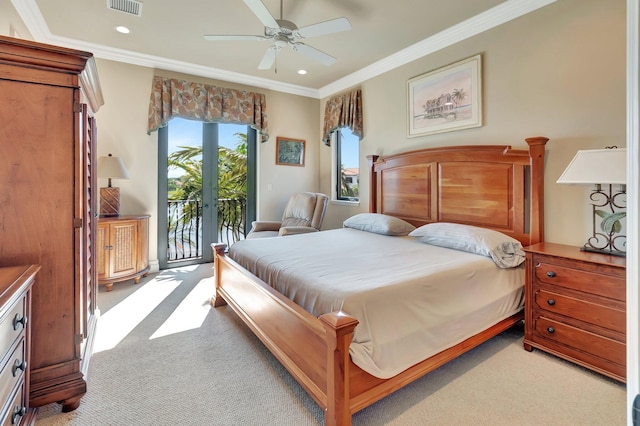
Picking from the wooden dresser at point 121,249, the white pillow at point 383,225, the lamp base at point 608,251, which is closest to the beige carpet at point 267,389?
the lamp base at point 608,251

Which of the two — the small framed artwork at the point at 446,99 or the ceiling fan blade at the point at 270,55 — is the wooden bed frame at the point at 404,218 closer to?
the small framed artwork at the point at 446,99

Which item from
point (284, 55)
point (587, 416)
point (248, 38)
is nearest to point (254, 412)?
point (587, 416)

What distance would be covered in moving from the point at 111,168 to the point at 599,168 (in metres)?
4.44

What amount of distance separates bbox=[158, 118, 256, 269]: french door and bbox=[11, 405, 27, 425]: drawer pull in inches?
125

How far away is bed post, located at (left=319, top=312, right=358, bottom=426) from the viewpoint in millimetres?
1346

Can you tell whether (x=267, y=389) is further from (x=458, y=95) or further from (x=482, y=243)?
(x=458, y=95)

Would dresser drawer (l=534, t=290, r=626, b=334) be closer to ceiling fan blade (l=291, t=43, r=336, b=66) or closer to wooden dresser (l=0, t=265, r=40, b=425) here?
ceiling fan blade (l=291, t=43, r=336, b=66)

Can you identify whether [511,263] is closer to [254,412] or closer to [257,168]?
[254,412]

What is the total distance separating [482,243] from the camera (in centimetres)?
238

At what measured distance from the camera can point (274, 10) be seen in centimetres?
296

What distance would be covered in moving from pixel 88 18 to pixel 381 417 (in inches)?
166

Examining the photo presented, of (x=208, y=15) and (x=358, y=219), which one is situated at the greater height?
(x=208, y=15)

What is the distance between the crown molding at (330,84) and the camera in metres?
2.83

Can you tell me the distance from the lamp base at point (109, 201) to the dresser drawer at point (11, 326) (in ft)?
8.82
